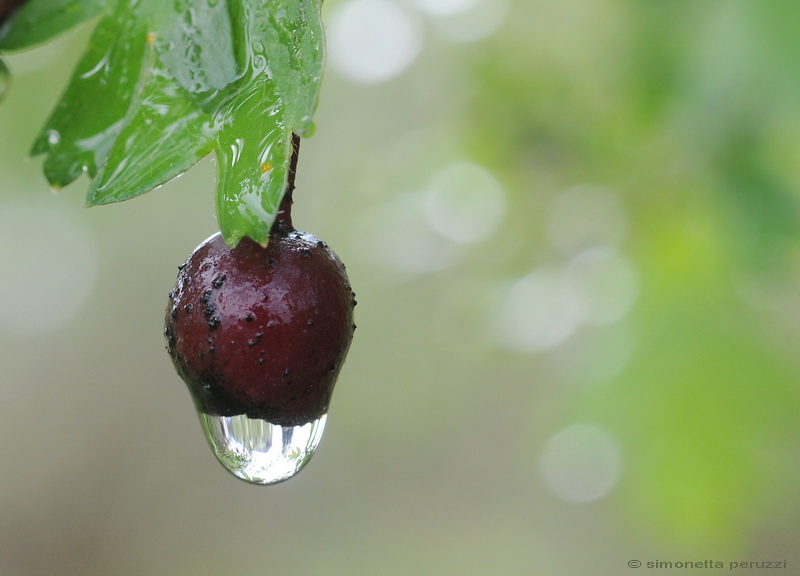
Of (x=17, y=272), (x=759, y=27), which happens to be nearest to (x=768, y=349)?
(x=759, y=27)

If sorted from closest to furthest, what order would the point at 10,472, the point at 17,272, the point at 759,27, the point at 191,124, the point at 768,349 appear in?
1. the point at 191,124
2. the point at 759,27
3. the point at 768,349
4. the point at 17,272
5. the point at 10,472

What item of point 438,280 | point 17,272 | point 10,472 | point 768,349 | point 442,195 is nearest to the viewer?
point 768,349

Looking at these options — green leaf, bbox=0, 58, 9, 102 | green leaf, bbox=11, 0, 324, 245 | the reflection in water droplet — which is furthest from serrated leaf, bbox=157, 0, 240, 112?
the reflection in water droplet

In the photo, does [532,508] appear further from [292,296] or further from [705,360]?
[292,296]

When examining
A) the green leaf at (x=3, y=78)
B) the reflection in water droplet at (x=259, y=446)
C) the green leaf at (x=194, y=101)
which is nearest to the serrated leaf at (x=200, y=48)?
the green leaf at (x=194, y=101)

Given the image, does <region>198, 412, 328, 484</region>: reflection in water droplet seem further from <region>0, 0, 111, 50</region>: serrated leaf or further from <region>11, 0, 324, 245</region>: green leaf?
<region>0, 0, 111, 50</region>: serrated leaf

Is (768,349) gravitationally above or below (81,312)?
below
